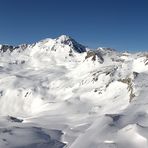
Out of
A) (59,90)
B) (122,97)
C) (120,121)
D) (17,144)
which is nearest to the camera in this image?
(17,144)

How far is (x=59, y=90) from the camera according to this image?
167 meters

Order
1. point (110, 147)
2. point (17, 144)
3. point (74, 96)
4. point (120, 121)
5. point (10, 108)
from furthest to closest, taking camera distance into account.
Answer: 1. point (10, 108)
2. point (74, 96)
3. point (120, 121)
4. point (17, 144)
5. point (110, 147)

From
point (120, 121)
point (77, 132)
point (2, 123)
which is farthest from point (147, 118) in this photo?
point (2, 123)

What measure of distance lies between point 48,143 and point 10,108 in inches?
5221

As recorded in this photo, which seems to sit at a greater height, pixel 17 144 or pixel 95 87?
pixel 95 87

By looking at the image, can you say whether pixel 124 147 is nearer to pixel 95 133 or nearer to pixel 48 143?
pixel 95 133

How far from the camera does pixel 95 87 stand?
13950 cm

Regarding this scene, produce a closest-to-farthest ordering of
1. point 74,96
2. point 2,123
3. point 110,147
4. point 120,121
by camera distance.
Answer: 1. point 110,147
2. point 120,121
3. point 2,123
4. point 74,96

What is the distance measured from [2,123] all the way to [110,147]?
3251cm

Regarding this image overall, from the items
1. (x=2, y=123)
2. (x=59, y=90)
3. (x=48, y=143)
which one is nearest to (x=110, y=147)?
(x=48, y=143)

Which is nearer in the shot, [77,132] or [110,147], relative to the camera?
[110,147]

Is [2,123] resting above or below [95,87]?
below

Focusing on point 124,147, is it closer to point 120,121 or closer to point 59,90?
point 120,121

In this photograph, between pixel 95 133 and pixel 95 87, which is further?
pixel 95 87
